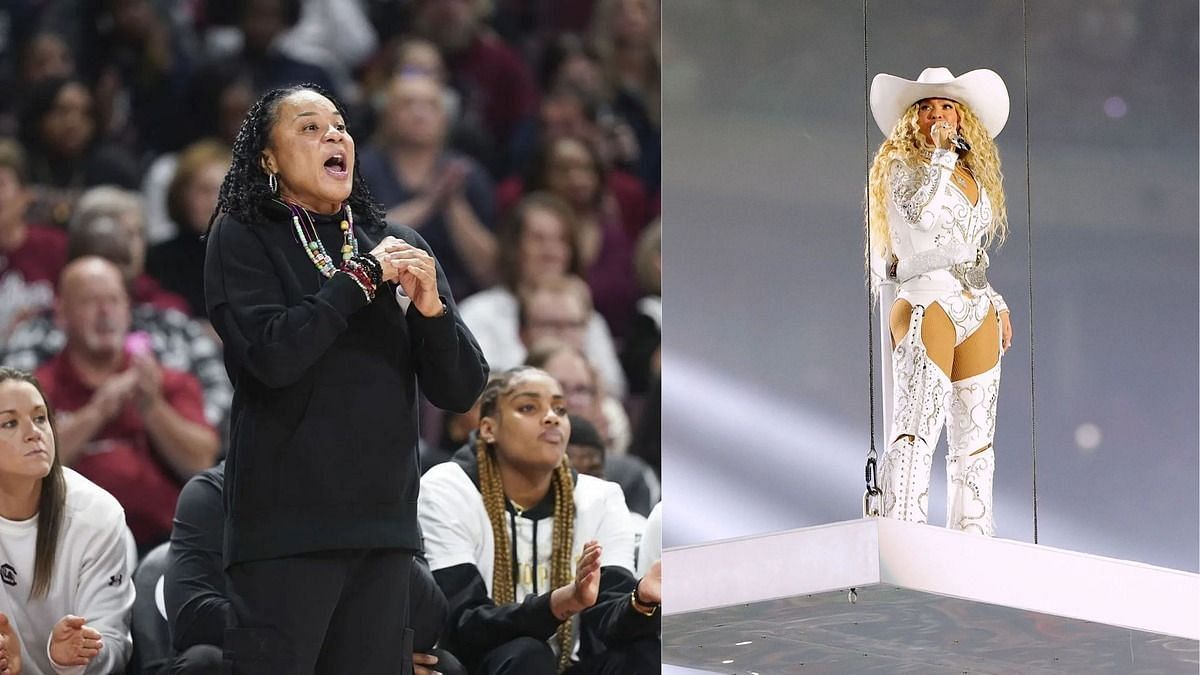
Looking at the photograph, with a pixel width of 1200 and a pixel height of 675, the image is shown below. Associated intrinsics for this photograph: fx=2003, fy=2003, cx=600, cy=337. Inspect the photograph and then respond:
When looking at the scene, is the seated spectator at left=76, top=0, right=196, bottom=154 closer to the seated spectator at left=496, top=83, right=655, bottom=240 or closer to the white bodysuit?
the seated spectator at left=496, top=83, right=655, bottom=240

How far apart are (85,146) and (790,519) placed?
3.98 metres

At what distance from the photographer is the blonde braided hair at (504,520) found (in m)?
4.80

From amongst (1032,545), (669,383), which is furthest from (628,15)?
(669,383)

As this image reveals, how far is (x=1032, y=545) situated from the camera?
5.29 metres

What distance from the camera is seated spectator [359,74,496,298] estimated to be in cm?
496

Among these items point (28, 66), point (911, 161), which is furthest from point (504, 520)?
point (911, 161)

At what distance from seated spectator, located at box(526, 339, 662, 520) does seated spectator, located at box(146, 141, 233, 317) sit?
85 centimetres

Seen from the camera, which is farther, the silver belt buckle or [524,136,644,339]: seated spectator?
the silver belt buckle

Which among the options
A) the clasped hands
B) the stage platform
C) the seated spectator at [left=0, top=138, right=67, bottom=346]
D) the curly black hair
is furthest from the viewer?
the stage platform

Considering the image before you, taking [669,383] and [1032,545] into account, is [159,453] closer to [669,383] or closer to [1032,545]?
[1032,545]

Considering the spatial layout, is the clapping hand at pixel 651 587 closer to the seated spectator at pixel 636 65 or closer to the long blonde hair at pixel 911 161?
the seated spectator at pixel 636 65

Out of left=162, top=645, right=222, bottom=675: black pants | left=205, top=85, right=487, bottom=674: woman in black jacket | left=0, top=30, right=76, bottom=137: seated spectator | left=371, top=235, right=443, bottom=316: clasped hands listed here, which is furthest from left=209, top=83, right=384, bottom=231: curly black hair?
left=162, top=645, right=222, bottom=675: black pants

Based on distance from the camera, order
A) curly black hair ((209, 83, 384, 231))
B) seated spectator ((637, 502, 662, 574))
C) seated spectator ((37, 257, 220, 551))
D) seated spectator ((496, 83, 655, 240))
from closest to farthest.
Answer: curly black hair ((209, 83, 384, 231))
seated spectator ((37, 257, 220, 551))
seated spectator ((637, 502, 662, 574))
seated spectator ((496, 83, 655, 240))

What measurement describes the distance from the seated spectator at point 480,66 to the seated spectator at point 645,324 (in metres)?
0.44
